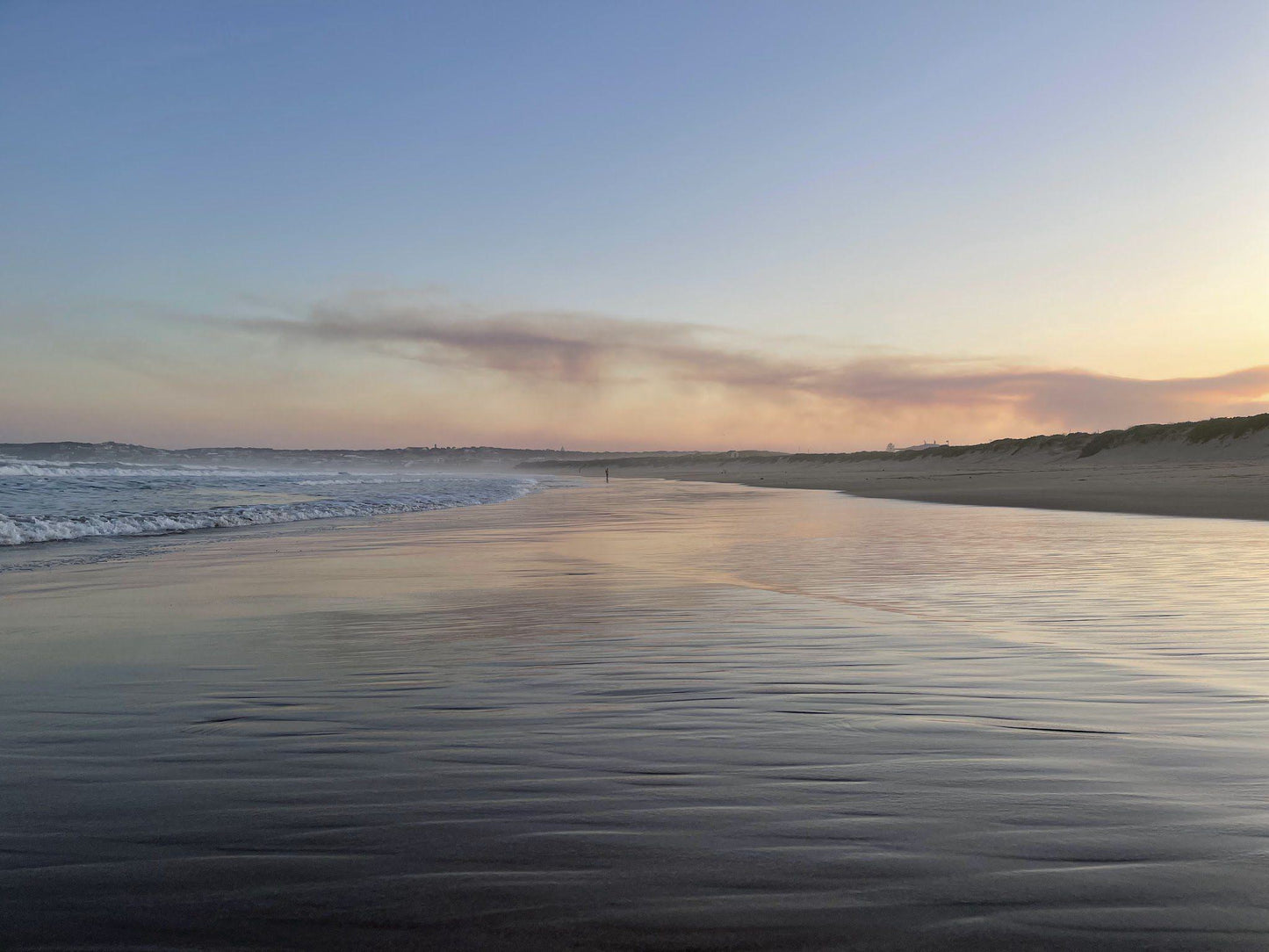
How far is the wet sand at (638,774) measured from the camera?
2.12 meters

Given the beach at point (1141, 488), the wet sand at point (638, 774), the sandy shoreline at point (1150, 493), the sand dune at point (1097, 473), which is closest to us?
the wet sand at point (638, 774)

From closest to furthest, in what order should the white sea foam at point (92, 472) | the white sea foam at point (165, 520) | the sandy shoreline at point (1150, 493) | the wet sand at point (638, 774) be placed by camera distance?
the wet sand at point (638, 774), the white sea foam at point (165, 520), the sandy shoreline at point (1150, 493), the white sea foam at point (92, 472)

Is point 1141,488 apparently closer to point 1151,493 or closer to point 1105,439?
point 1151,493

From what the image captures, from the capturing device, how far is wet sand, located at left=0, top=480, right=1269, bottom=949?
6.97 ft

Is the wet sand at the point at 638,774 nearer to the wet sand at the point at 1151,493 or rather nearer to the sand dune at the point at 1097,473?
the wet sand at the point at 1151,493

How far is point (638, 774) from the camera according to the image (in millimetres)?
3180

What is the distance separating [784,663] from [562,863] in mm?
2924

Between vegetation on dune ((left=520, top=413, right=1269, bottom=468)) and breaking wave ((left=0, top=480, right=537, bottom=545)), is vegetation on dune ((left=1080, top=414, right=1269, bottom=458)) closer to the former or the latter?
vegetation on dune ((left=520, top=413, right=1269, bottom=468))

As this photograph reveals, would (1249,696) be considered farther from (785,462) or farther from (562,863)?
(785,462)

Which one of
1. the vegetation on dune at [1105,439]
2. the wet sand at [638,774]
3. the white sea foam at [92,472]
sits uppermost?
the vegetation on dune at [1105,439]

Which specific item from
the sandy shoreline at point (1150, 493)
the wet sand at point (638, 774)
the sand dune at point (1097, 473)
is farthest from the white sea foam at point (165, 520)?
the sand dune at point (1097, 473)

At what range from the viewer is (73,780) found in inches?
122

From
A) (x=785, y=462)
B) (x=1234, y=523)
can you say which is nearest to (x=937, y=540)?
(x=1234, y=523)

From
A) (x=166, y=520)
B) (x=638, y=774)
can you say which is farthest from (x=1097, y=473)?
(x=638, y=774)
